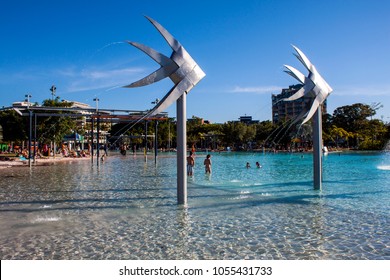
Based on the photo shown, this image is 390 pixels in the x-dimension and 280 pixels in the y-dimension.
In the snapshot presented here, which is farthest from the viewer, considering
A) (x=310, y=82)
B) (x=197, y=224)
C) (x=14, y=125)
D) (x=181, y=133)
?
(x=14, y=125)

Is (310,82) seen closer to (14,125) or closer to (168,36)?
(168,36)

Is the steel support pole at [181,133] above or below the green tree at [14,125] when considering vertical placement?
below

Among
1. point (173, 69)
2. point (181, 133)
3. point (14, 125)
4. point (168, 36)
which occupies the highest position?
point (14, 125)

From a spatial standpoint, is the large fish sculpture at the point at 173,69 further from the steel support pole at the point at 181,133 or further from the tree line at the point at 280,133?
the tree line at the point at 280,133

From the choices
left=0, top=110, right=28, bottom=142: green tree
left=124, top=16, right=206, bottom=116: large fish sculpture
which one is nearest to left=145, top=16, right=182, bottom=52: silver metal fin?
left=124, top=16, right=206, bottom=116: large fish sculpture

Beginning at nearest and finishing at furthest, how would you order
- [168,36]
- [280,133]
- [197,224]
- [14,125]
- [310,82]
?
1. [197,224]
2. [168,36]
3. [310,82]
4. [14,125]
5. [280,133]

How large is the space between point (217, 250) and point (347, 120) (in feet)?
337

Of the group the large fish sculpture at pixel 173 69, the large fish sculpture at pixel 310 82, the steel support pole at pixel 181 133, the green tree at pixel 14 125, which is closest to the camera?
the large fish sculpture at pixel 173 69

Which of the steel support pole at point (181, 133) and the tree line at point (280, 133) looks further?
the tree line at point (280, 133)

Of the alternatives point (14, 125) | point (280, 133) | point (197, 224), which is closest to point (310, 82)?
point (197, 224)

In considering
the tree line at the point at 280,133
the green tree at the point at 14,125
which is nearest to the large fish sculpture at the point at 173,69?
the green tree at the point at 14,125

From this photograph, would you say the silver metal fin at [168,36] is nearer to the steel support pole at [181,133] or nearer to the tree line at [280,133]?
the steel support pole at [181,133]

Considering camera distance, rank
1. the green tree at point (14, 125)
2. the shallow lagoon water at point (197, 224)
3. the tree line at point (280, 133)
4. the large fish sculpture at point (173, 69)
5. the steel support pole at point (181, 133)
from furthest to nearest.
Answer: the tree line at point (280, 133), the green tree at point (14, 125), the steel support pole at point (181, 133), the large fish sculpture at point (173, 69), the shallow lagoon water at point (197, 224)

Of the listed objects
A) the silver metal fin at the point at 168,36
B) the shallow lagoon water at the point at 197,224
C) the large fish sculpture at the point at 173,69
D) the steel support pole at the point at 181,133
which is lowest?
the shallow lagoon water at the point at 197,224
